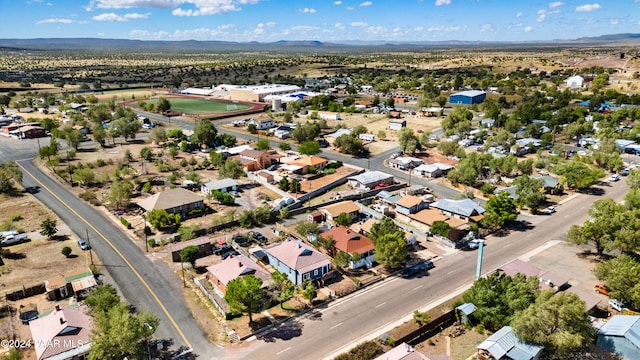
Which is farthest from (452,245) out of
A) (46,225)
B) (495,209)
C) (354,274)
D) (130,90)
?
(130,90)

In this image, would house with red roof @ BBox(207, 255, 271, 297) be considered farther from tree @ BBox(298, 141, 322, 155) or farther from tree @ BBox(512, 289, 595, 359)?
tree @ BBox(298, 141, 322, 155)

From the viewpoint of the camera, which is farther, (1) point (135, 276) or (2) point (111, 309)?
(1) point (135, 276)

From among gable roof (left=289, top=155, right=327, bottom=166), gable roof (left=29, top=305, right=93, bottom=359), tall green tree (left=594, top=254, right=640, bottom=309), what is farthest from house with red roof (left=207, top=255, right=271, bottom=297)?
gable roof (left=289, top=155, right=327, bottom=166)

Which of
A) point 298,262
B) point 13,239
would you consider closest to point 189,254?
point 298,262

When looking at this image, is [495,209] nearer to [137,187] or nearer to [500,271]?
[500,271]

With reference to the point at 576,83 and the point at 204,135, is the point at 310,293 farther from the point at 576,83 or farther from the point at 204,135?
the point at 576,83

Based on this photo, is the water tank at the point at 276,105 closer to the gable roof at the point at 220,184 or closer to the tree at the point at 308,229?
the gable roof at the point at 220,184

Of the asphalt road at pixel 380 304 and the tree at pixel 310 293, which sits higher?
the tree at pixel 310 293

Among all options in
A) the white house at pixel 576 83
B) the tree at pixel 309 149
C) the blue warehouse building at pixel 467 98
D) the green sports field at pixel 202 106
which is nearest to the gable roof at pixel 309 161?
the tree at pixel 309 149
